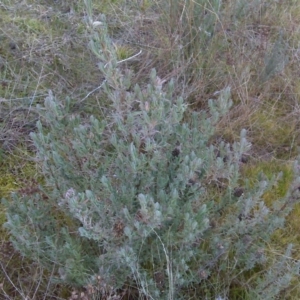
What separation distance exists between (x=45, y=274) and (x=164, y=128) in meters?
0.85

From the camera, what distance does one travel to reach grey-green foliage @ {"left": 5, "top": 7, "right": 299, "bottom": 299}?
167cm

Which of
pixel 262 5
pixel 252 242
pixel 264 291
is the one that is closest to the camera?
pixel 264 291

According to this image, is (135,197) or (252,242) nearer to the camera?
(135,197)

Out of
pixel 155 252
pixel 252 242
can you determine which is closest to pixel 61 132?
pixel 155 252

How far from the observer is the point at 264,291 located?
1.91 m

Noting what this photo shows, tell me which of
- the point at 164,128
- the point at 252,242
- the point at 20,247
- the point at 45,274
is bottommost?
the point at 45,274

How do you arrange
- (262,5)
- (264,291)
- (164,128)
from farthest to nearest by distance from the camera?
(262,5) < (264,291) < (164,128)

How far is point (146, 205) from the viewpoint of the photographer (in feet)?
5.09

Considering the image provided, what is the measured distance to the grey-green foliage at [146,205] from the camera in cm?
167

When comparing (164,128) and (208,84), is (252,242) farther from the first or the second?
(208,84)

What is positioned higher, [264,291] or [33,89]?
[264,291]

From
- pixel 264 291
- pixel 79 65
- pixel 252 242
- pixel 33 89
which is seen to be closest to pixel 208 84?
pixel 79 65

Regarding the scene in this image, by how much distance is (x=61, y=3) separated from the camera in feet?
11.7

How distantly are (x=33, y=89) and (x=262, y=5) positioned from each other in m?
1.60
